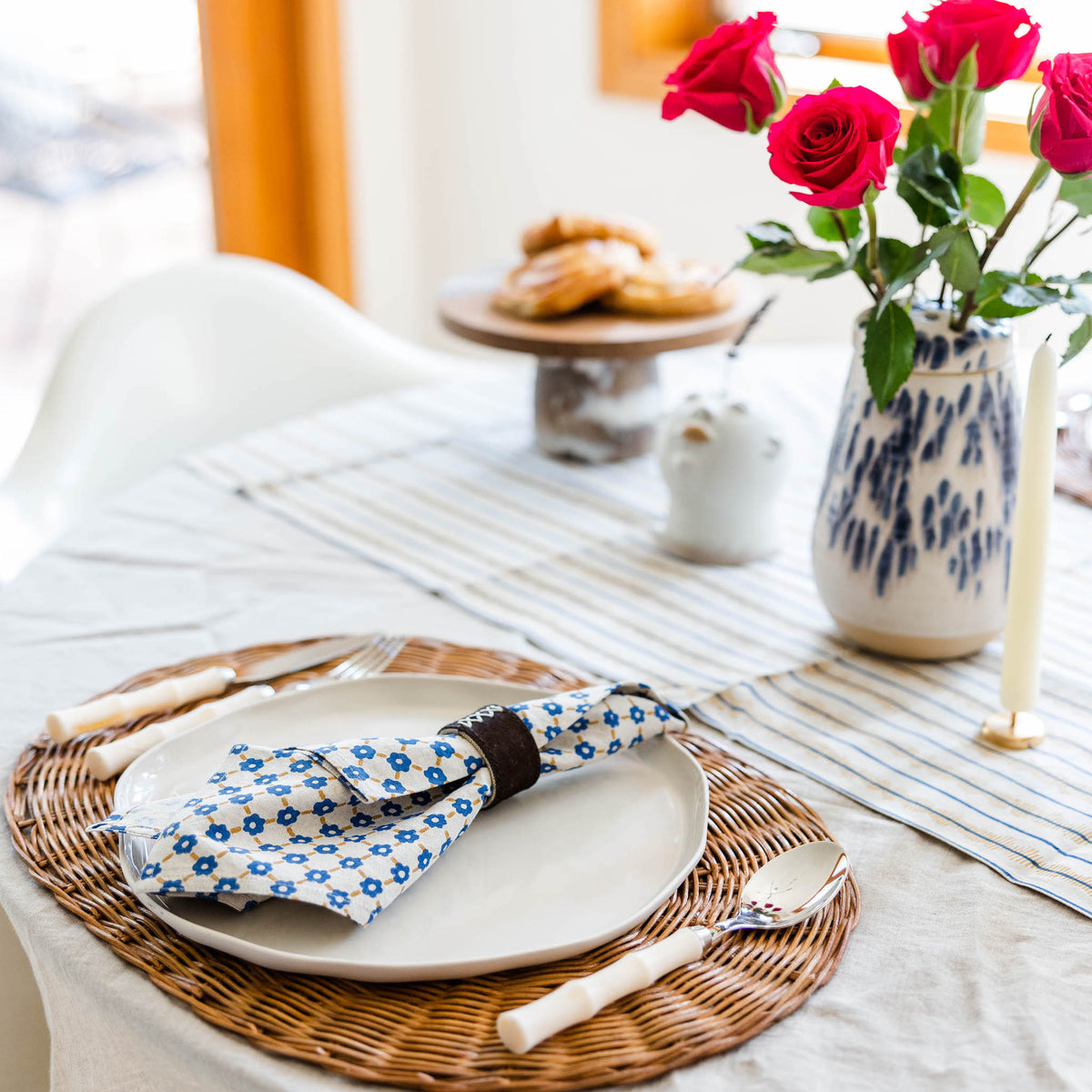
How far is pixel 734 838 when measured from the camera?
26.5 inches

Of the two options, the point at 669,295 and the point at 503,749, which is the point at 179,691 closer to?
Answer: the point at 503,749

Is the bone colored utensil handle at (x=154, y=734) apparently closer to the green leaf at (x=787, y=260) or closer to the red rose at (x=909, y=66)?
the green leaf at (x=787, y=260)

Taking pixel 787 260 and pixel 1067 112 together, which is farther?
pixel 787 260

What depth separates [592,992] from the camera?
0.54 metres

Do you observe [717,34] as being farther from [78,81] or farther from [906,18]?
[78,81]

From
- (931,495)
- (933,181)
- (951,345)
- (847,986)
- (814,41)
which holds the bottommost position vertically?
(847,986)

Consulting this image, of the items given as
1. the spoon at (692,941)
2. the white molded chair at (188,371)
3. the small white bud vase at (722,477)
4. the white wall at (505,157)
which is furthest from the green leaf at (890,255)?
the white wall at (505,157)

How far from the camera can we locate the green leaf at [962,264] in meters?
0.77

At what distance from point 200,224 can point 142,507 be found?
6.07 ft

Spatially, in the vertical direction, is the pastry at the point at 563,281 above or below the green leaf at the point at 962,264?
below

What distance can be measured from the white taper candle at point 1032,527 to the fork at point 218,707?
0.41m

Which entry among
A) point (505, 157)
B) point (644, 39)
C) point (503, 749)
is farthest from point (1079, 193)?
point (505, 157)

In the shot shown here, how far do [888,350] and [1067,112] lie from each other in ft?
0.53

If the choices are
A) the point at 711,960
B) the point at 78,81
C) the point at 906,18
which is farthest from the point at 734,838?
the point at 78,81
